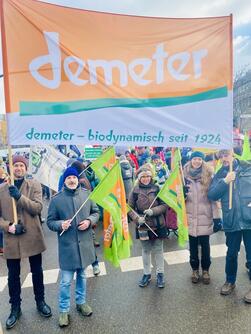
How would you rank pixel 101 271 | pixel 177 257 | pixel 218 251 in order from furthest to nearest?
1. pixel 218 251
2. pixel 177 257
3. pixel 101 271

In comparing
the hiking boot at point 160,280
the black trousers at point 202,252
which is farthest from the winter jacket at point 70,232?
the black trousers at point 202,252

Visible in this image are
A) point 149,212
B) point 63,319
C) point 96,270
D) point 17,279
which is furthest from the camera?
point 96,270

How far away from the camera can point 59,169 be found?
8.13 metres

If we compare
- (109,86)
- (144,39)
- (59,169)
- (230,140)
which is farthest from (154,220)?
(59,169)

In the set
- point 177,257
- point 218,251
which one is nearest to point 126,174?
point 177,257

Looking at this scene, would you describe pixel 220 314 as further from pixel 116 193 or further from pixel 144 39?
pixel 144 39

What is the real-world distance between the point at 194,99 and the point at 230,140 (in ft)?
2.05

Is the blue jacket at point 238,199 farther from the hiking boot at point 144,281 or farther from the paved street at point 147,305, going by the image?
the hiking boot at point 144,281

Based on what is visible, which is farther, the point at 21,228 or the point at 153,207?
the point at 153,207

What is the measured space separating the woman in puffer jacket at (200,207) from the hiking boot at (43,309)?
1949 mm

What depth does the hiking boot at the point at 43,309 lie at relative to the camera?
12.7 ft

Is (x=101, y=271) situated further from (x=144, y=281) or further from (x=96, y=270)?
(x=144, y=281)

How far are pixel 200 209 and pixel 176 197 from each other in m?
0.37

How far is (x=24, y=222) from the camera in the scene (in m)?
3.77
